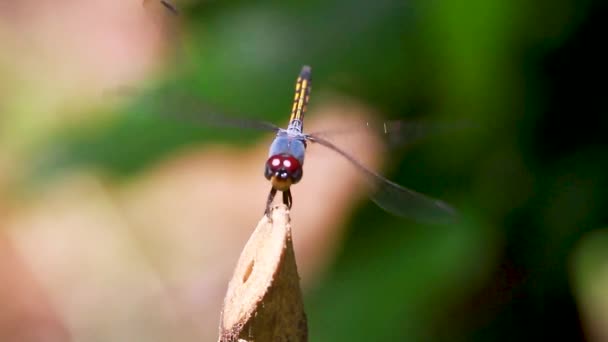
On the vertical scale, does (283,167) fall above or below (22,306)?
below

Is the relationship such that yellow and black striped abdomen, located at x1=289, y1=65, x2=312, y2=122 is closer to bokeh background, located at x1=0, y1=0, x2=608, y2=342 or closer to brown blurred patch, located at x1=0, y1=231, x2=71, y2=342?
bokeh background, located at x1=0, y1=0, x2=608, y2=342

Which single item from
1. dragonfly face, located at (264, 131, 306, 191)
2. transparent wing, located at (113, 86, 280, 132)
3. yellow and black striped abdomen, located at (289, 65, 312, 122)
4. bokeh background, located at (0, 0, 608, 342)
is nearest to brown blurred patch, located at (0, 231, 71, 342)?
bokeh background, located at (0, 0, 608, 342)

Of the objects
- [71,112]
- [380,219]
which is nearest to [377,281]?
[380,219]

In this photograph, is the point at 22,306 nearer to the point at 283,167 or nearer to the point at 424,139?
the point at 424,139

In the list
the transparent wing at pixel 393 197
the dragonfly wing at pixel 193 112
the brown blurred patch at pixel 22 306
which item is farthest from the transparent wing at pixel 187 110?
the brown blurred patch at pixel 22 306

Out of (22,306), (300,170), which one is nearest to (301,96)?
(300,170)

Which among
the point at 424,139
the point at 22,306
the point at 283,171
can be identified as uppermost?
the point at 424,139

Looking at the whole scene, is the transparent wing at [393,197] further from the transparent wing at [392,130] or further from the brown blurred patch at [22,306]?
the brown blurred patch at [22,306]
